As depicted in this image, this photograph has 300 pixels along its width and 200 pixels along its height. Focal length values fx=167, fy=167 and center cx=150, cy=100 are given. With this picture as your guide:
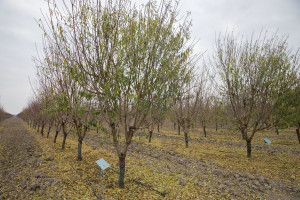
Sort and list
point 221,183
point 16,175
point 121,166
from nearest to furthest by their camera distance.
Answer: point 121,166, point 221,183, point 16,175

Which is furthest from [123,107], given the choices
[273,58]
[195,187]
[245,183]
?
[273,58]

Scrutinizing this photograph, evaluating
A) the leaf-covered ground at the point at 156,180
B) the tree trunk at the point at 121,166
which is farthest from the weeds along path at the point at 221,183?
the tree trunk at the point at 121,166

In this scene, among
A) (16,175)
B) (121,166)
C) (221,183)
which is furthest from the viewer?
(16,175)

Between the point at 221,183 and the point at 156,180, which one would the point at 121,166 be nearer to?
the point at 156,180

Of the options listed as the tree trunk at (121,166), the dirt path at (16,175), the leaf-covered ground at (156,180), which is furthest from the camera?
the tree trunk at (121,166)

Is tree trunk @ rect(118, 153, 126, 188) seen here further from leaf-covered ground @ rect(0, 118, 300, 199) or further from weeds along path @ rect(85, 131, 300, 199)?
weeds along path @ rect(85, 131, 300, 199)

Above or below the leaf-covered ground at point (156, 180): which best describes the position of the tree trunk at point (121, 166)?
above

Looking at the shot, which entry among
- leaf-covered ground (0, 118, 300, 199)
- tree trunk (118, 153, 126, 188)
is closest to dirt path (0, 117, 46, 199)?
leaf-covered ground (0, 118, 300, 199)

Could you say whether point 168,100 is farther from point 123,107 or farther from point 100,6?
point 100,6

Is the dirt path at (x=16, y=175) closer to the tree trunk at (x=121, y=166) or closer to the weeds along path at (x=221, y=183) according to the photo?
the tree trunk at (x=121, y=166)

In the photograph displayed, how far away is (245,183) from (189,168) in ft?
9.16

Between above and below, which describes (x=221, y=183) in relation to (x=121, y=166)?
below

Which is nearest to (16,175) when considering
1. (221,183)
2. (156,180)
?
(156,180)

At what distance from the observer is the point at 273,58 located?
9.93 metres
